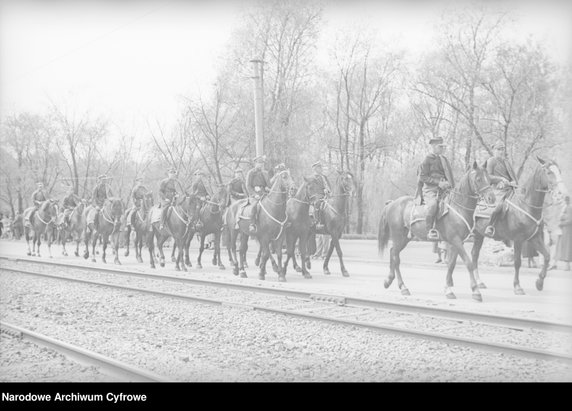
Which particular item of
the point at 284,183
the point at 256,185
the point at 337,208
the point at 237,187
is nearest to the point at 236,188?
the point at 237,187

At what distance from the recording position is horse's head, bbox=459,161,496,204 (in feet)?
34.8

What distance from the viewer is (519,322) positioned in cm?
793

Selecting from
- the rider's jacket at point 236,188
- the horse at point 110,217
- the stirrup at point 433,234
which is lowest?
the stirrup at point 433,234

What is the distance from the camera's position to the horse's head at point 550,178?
9792 mm

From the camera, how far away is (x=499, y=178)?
420 inches

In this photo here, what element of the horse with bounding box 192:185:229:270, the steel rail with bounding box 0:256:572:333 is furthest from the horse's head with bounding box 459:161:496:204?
the horse with bounding box 192:185:229:270

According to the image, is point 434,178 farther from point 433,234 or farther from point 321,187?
point 321,187

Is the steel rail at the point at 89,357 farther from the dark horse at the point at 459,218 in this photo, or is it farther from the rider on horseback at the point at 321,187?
the rider on horseback at the point at 321,187

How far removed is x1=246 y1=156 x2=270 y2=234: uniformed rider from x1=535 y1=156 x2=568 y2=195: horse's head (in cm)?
586

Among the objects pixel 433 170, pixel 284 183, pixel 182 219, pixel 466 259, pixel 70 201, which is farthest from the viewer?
pixel 70 201

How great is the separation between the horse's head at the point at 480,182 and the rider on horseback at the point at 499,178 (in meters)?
0.22

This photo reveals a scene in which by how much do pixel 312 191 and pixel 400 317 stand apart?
5.41 metres

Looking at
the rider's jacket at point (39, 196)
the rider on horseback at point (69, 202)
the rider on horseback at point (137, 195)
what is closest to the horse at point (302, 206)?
the rider's jacket at point (39, 196)
